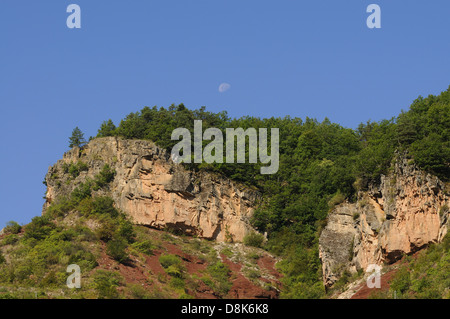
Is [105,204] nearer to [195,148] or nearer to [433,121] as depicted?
[195,148]

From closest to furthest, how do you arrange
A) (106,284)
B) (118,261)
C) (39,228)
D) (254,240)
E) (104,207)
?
(106,284) < (118,261) < (39,228) < (104,207) < (254,240)

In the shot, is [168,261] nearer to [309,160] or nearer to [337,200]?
[337,200]

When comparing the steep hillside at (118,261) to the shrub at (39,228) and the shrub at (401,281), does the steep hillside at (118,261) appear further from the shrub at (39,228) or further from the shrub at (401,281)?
the shrub at (401,281)

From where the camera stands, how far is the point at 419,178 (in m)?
73.3

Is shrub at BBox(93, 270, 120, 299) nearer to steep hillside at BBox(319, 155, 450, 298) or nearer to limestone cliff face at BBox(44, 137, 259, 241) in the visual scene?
limestone cliff face at BBox(44, 137, 259, 241)

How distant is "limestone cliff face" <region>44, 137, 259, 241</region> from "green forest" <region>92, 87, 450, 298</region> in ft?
5.44

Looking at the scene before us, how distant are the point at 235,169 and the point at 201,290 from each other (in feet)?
61.5

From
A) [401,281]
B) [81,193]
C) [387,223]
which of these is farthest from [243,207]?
[401,281]

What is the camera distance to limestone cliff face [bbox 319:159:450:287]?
235ft

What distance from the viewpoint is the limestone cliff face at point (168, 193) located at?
89500 millimetres

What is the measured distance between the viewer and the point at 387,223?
74.1 metres

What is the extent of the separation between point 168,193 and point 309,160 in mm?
16648

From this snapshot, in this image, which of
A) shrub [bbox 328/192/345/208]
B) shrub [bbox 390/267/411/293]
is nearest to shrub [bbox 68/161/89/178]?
shrub [bbox 328/192/345/208]
